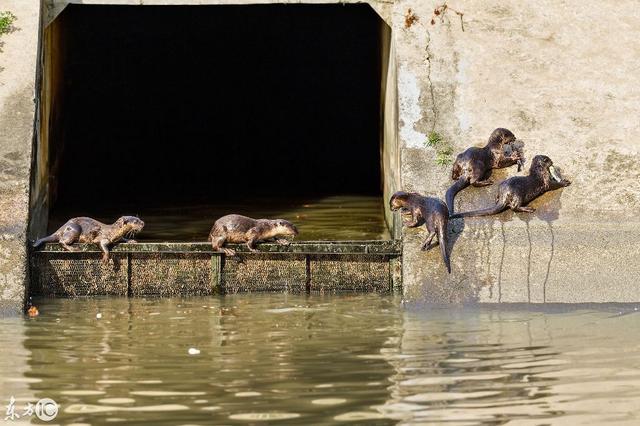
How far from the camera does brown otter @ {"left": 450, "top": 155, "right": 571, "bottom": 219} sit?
1270 centimetres

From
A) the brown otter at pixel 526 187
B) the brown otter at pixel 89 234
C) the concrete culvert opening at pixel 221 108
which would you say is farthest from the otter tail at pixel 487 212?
the concrete culvert opening at pixel 221 108

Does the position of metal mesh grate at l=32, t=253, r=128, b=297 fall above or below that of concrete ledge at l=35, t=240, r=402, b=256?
below

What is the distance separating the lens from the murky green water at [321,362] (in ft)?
26.7

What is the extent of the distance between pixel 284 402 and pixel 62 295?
4980 millimetres

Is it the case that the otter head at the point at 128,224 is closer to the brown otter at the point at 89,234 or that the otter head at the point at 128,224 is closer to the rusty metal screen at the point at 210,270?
the brown otter at the point at 89,234

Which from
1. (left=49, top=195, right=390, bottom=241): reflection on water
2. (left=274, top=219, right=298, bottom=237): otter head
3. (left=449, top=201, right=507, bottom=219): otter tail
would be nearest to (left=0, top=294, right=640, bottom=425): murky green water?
(left=274, top=219, right=298, bottom=237): otter head

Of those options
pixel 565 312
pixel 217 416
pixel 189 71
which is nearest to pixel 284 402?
pixel 217 416

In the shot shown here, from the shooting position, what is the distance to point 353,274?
1295cm

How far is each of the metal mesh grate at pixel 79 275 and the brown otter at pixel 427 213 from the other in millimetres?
2770

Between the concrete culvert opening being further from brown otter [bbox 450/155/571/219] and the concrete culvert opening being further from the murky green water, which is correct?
the murky green water

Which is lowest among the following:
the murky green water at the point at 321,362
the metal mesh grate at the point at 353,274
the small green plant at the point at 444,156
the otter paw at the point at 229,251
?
the murky green water at the point at 321,362

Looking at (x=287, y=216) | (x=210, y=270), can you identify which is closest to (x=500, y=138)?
(x=210, y=270)

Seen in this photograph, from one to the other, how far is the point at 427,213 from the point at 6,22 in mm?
5090

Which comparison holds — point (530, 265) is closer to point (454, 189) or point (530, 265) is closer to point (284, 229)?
point (454, 189)
